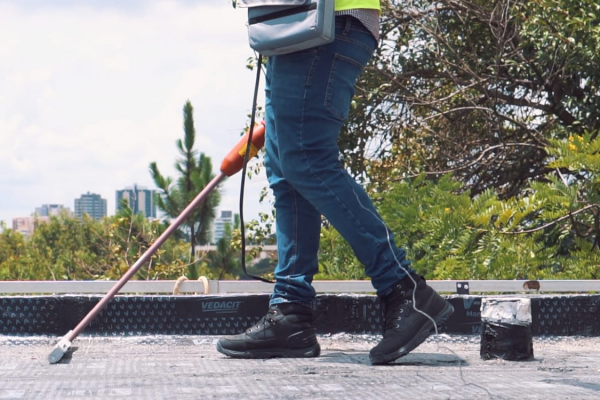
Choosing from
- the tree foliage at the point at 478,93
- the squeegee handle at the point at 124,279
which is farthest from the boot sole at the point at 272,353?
the tree foliage at the point at 478,93

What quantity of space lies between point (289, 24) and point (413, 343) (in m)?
0.98

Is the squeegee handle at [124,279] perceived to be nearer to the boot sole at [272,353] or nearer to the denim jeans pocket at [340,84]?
the boot sole at [272,353]

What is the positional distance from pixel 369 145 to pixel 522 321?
517 cm

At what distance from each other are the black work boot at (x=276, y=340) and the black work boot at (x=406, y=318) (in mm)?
261

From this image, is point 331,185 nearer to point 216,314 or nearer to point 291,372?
point 291,372

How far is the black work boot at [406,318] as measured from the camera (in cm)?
246

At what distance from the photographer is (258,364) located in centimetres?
243

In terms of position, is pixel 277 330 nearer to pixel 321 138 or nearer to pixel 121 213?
pixel 321 138

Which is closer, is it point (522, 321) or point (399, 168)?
point (522, 321)

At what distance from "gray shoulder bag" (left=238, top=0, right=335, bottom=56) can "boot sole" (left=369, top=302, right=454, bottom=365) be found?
2.87ft

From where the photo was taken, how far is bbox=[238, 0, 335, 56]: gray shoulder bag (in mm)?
2371

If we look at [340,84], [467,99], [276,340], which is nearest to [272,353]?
[276,340]

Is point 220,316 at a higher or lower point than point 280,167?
lower

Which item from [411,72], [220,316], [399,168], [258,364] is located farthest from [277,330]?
[411,72]
